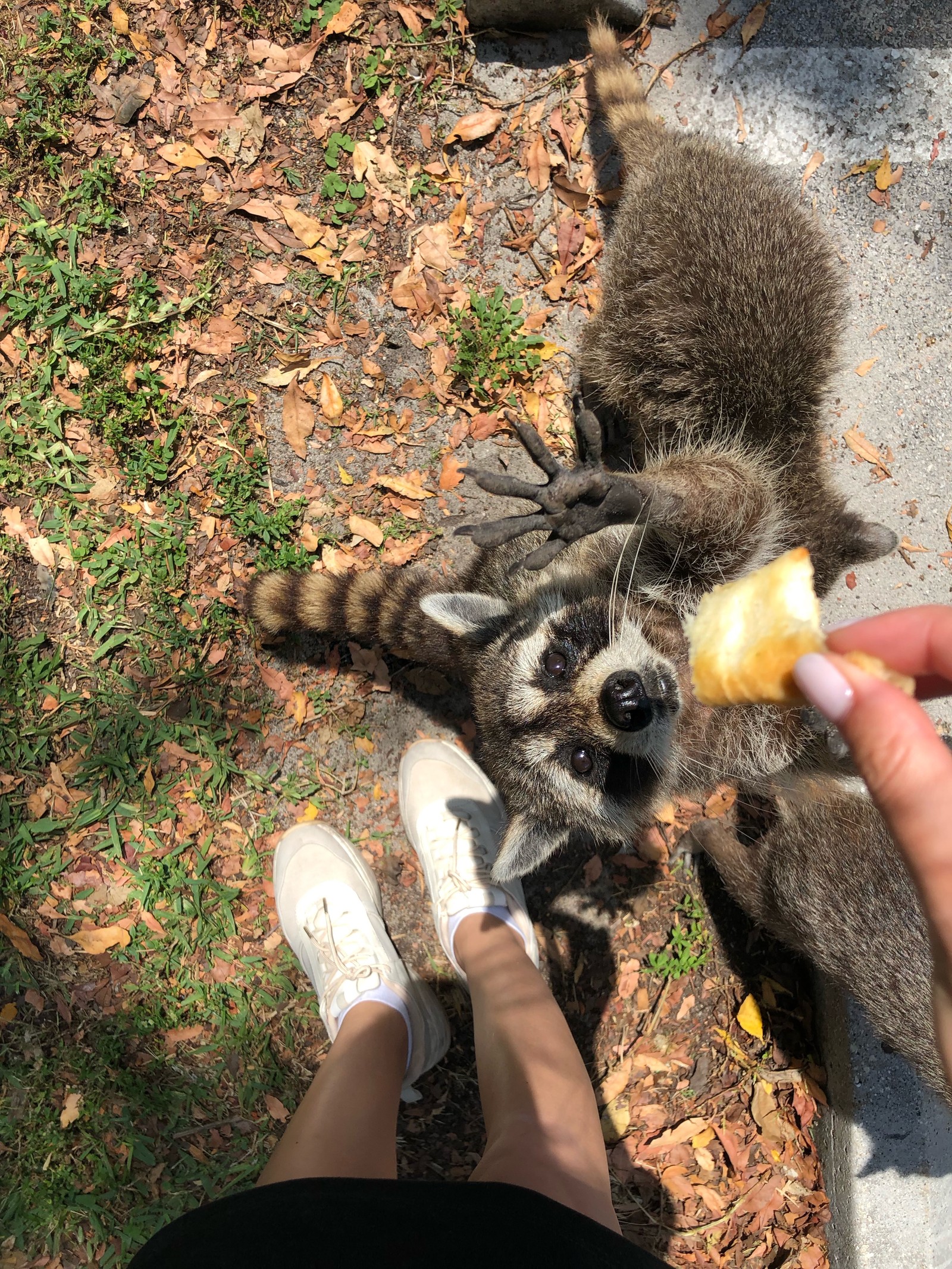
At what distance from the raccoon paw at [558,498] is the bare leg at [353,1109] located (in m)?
2.17

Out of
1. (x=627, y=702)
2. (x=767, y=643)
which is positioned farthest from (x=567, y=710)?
Result: (x=767, y=643)

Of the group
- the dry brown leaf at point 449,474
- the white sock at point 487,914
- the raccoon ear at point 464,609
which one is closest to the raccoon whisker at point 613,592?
the raccoon ear at point 464,609

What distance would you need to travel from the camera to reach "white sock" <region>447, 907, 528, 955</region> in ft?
11.5

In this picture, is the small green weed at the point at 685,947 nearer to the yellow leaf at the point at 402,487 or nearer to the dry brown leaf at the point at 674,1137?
the dry brown leaf at the point at 674,1137

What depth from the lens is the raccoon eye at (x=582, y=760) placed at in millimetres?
2668

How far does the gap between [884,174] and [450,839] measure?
3945 mm

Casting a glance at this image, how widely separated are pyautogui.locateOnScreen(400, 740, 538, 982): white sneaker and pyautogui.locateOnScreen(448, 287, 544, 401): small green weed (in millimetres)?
1840

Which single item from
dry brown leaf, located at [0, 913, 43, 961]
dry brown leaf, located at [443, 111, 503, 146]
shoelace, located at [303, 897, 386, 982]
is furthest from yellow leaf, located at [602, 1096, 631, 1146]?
dry brown leaf, located at [443, 111, 503, 146]

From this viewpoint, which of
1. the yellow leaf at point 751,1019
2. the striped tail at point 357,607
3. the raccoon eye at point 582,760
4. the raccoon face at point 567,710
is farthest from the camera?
the yellow leaf at point 751,1019

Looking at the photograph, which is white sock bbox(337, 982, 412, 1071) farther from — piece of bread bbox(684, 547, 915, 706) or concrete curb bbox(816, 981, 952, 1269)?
piece of bread bbox(684, 547, 915, 706)

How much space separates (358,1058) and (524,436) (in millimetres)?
2584

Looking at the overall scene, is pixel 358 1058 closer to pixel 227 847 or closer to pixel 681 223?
pixel 227 847

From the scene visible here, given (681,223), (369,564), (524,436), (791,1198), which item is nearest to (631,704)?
(524,436)

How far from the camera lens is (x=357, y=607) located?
3.36 meters
